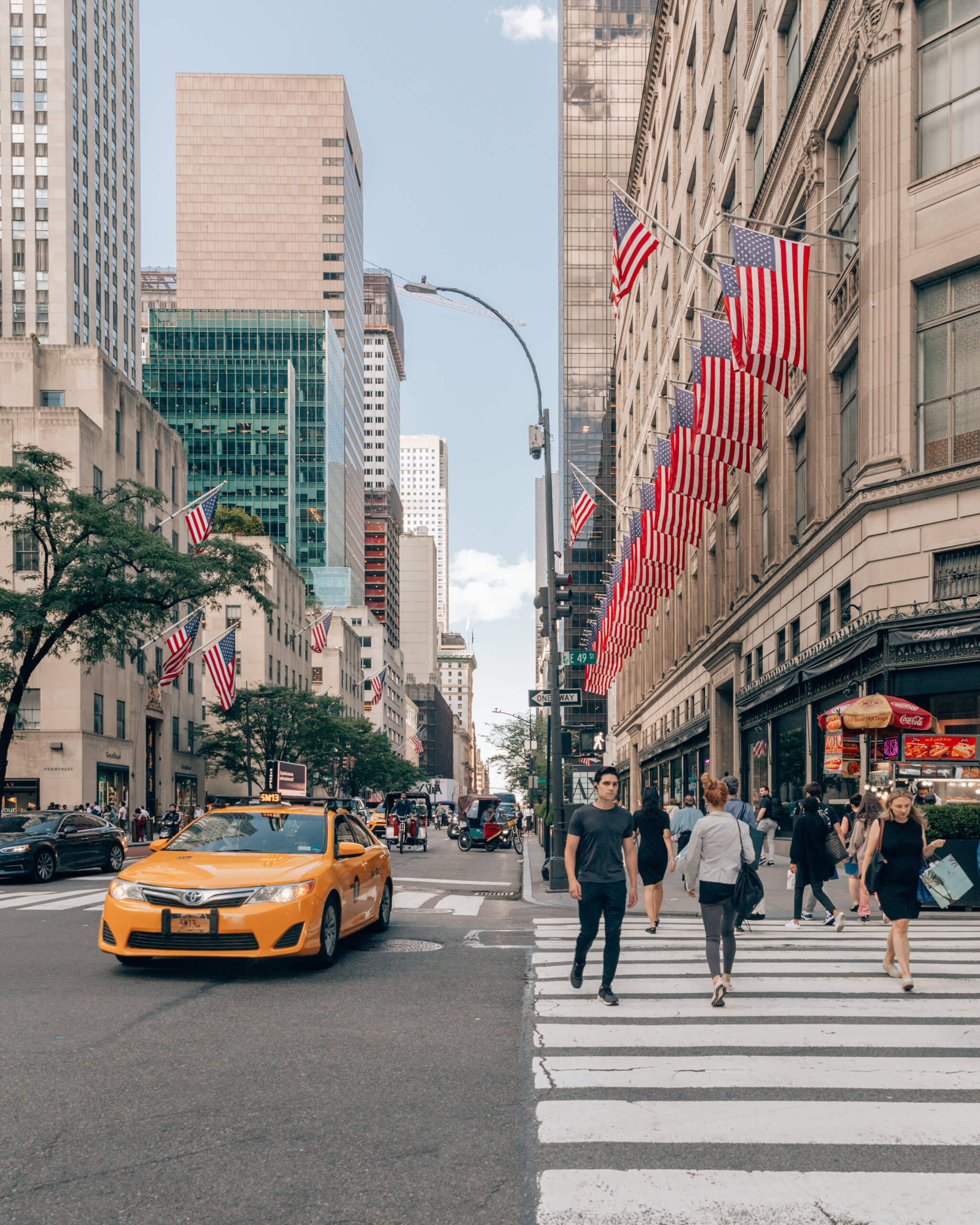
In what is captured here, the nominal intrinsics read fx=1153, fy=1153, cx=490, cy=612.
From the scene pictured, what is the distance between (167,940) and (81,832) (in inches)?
633

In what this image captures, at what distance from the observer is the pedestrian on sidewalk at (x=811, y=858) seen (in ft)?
45.0

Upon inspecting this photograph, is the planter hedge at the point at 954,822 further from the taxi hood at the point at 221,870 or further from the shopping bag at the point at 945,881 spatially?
the taxi hood at the point at 221,870

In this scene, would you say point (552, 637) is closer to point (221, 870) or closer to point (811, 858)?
point (811, 858)

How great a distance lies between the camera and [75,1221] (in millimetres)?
4578

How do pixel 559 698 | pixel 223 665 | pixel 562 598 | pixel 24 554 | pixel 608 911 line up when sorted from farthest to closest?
pixel 24 554 < pixel 223 665 < pixel 562 598 < pixel 559 698 < pixel 608 911

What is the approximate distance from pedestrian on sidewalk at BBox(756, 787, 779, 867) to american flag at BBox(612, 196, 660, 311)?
10.7 meters

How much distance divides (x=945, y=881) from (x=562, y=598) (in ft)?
31.1

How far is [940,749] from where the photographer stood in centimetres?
1908

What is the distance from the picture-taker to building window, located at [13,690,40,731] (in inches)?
1912

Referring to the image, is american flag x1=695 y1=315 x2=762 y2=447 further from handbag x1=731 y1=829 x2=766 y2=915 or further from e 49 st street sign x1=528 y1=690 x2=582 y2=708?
handbag x1=731 y1=829 x2=766 y2=915

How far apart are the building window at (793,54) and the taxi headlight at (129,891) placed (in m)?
24.8

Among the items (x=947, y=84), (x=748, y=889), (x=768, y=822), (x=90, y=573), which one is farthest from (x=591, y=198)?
(x=748, y=889)

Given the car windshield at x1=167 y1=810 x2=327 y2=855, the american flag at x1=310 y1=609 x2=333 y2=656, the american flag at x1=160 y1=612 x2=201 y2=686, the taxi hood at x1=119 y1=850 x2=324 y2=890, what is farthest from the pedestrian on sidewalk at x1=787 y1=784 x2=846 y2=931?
the american flag at x1=310 y1=609 x2=333 y2=656

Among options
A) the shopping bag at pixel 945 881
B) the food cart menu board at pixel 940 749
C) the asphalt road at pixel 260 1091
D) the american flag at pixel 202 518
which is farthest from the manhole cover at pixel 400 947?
the american flag at pixel 202 518
